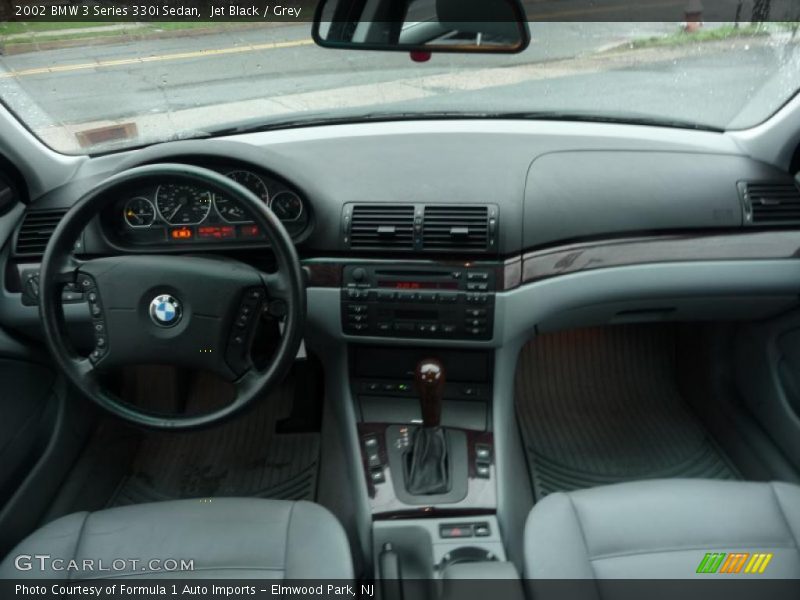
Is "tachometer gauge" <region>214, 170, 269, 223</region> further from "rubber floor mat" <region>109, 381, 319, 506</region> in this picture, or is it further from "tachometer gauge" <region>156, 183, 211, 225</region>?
"rubber floor mat" <region>109, 381, 319, 506</region>

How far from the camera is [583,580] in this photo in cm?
186

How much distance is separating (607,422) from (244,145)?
6.17 ft

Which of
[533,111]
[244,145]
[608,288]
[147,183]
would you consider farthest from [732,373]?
[147,183]

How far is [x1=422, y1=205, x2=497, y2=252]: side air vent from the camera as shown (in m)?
2.43

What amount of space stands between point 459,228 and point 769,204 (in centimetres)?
109

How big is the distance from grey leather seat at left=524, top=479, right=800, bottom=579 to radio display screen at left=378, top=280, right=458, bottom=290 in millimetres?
733

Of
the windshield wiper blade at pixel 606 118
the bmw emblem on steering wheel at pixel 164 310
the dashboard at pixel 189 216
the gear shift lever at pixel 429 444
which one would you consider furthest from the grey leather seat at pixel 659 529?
the windshield wiper blade at pixel 606 118

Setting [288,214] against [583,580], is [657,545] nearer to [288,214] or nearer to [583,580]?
[583,580]

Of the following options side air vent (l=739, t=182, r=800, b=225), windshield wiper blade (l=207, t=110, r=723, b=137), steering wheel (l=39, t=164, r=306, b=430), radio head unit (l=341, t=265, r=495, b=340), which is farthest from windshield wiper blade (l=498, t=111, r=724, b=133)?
steering wheel (l=39, t=164, r=306, b=430)

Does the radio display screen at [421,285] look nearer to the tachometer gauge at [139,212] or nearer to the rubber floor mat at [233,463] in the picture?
the tachometer gauge at [139,212]

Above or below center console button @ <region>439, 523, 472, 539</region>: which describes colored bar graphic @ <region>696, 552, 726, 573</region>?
above

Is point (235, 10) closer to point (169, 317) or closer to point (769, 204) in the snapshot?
point (169, 317)

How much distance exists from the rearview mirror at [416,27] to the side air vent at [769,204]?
0.99m

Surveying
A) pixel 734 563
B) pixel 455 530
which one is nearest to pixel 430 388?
pixel 455 530
